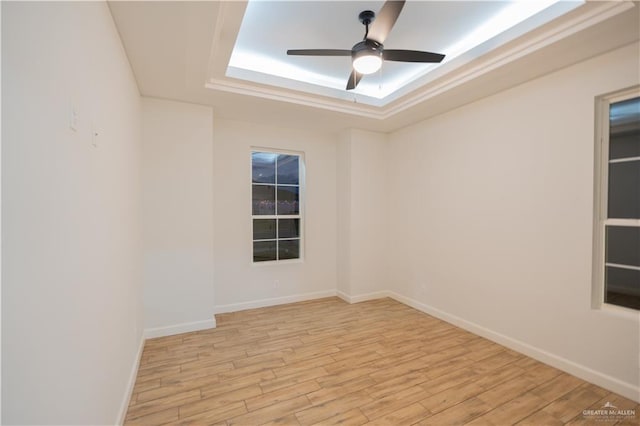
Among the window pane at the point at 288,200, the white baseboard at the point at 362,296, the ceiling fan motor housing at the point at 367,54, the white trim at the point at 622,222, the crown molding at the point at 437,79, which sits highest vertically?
the crown molding at the point at 437,79

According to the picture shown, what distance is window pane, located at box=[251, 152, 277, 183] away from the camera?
423 cm

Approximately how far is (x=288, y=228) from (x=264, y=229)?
1.29ft

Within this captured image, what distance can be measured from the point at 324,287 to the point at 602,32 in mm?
4135

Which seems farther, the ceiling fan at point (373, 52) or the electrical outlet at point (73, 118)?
the ceiling fan at point (373, 52)

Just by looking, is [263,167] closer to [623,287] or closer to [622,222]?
[622,222]

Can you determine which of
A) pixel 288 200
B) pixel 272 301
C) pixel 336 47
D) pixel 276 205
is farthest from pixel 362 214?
pixel 336 47

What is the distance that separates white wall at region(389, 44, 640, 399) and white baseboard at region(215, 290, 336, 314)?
4.93 feet

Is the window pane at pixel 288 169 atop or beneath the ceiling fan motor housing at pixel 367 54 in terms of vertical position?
beneath

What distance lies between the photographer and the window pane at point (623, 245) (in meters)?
2.26

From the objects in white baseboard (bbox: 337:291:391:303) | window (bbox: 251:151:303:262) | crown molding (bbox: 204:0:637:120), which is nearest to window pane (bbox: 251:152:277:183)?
window (bbox: 251:151:303:262)

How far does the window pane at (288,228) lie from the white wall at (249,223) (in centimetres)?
16

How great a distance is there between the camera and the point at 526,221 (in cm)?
281

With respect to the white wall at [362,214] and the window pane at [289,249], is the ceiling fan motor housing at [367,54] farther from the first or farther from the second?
the window pane at [289,249]

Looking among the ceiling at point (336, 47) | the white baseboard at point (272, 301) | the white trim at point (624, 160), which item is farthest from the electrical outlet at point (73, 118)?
the white trim at point (624, 160)
